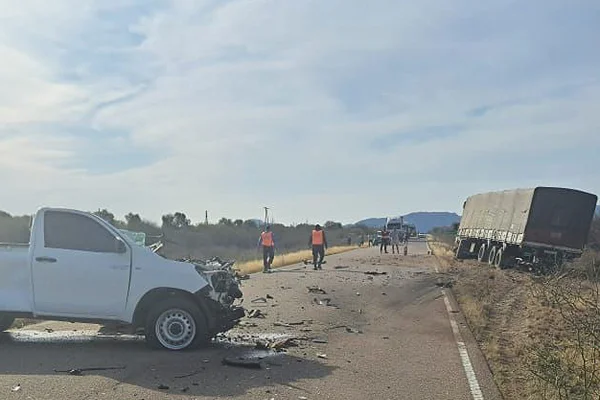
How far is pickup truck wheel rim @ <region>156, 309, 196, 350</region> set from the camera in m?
9.65

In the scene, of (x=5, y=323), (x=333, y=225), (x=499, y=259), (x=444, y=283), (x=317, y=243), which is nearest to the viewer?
(x=5, y=323)

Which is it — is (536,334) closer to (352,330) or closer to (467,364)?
(352,330)

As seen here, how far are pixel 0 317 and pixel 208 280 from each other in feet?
9.55

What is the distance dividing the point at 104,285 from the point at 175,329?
3.64 ft

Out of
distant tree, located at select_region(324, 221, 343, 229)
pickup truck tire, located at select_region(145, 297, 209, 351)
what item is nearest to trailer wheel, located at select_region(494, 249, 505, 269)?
pickup truck tire, located at select_region(145, 297, 209, 351)

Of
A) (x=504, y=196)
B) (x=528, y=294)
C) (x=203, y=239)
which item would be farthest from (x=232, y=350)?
(x=203, y=239)

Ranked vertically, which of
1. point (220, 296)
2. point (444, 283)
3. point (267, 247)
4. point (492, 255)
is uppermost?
point (492, 255)

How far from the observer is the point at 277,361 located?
9.16m

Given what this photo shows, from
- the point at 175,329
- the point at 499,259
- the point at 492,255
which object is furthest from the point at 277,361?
the point at 492,255

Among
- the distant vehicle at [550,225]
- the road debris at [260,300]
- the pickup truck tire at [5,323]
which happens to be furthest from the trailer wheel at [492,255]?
the pickup truck tire at [5,323]

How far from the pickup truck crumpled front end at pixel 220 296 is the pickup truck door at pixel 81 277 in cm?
106

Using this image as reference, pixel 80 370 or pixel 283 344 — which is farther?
pixel 283 344

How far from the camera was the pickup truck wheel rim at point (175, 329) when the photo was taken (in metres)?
9.65

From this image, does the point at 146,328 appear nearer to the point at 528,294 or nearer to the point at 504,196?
the point at 528,294
